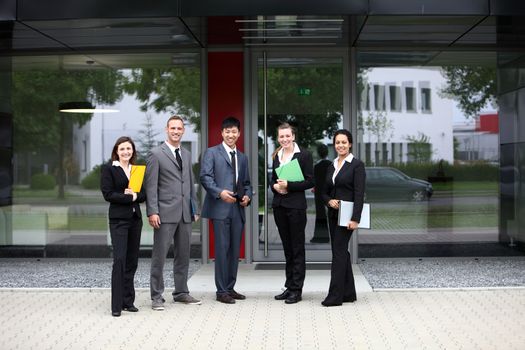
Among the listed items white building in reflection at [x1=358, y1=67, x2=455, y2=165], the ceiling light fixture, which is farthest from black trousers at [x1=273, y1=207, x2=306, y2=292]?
the ceiling light fixture

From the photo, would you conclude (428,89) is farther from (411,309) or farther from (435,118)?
(411,309)

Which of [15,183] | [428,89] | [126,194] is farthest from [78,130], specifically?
[428,89]

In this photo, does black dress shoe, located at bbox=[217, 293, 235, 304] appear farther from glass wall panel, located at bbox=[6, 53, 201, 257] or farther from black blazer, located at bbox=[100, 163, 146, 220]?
glass wall panel, located at bbox=[6, 53, 201, 257]

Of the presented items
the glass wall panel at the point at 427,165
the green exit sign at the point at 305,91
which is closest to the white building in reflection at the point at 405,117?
the glass wall panel at the point at 427,165

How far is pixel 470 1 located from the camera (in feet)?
27.9

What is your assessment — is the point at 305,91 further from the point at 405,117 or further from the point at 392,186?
the point at 392,186

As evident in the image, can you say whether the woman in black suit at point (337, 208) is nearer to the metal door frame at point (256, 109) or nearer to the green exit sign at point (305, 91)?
the metal door frame at point (256, 109)

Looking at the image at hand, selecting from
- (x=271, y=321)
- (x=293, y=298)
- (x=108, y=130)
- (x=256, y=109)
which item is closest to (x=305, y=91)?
(x=256, y=109)

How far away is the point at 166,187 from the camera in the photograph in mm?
7680

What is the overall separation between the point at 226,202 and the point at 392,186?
4.03 m

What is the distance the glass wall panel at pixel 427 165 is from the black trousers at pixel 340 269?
3.26m

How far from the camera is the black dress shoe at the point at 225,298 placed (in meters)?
7.82

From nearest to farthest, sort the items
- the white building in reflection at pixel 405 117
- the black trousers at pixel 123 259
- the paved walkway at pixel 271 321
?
1. the paved walkway at pixel 271 321
2. the black trousers at pixel 123 259
3. the white building in reflection at pixel 405 117

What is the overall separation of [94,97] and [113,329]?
5.65 m
